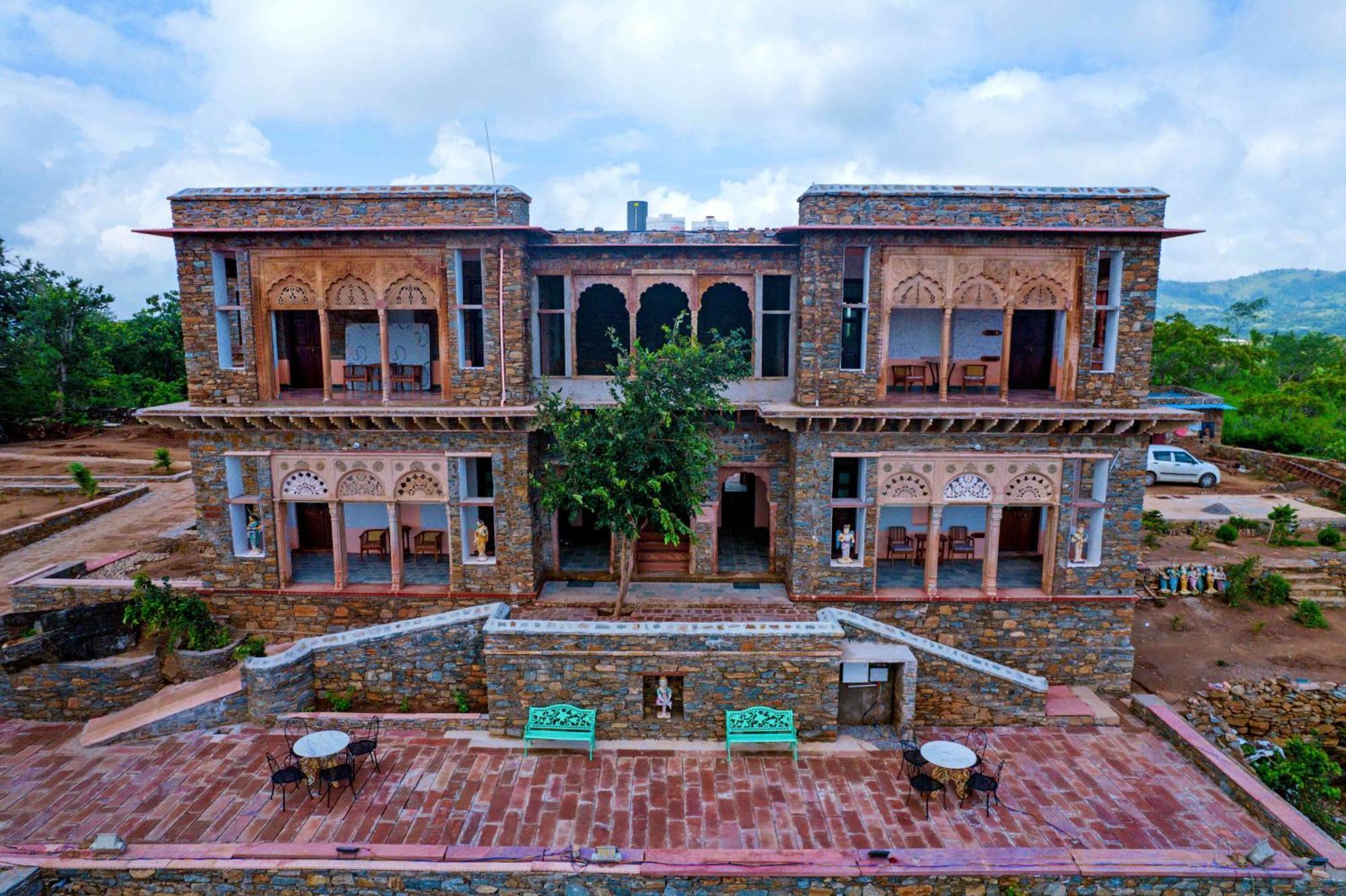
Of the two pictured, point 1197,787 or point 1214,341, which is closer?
point 1197,787

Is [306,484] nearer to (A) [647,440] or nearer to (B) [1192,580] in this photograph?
(A) [647,440]

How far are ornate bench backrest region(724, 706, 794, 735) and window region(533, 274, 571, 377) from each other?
8311 millimetres

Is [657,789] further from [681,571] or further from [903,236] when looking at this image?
[903,236]

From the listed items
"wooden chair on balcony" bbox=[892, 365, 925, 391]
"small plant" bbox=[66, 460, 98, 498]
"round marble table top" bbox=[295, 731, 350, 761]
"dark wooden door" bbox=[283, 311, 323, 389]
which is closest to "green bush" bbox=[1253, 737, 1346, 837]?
"wooden chair on balcony" bbox=[892, 365, 925, 391]

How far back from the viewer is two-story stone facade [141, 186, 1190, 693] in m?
14.7

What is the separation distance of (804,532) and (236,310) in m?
12.9

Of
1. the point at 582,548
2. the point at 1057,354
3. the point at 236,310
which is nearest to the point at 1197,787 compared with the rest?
the point at 1057,354

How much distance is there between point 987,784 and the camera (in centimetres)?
1123

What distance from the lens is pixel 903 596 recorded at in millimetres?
15555

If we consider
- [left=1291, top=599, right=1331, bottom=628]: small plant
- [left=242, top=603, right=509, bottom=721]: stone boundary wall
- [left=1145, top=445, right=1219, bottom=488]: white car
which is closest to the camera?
[left=242, top=603, right=509, bottom=721]: stone boundary wall

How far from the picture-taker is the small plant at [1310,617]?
19.7 metres

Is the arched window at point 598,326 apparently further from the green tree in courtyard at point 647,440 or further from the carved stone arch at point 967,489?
the carved stone arch at point 967,489

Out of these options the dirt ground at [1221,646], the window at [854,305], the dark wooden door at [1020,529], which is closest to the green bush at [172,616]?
the window at [854,305]

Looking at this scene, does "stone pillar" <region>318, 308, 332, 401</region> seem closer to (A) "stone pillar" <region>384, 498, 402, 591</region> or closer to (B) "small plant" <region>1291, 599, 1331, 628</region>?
(A) "stone pillar" <region>384, 498, 402, 591</region>
